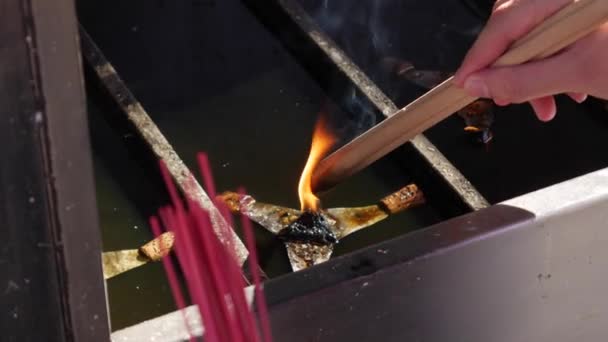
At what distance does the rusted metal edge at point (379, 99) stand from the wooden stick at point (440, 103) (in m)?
0.34

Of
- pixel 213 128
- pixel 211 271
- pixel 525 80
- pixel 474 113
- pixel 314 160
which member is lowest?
pixel 211 271

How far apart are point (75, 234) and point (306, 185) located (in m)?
0.96

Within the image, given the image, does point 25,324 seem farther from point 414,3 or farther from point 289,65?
point 414,3

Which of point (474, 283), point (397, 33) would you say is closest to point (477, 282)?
point (474, 283)

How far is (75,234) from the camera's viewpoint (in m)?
0.83

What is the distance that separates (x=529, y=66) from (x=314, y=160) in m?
0.74

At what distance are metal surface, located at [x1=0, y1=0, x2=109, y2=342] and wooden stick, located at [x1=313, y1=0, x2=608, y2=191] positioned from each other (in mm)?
584

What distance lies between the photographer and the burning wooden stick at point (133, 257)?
1.82 meters

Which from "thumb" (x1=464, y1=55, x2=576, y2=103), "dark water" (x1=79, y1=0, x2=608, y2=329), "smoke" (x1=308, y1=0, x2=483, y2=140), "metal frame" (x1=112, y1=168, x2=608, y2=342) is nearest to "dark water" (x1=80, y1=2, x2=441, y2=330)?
"dark water" (x1=79, y1=0, x2=608, y2=329)

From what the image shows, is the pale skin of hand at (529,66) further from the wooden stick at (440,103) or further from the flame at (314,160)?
the flame at (314,160)

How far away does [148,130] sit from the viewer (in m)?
1.92

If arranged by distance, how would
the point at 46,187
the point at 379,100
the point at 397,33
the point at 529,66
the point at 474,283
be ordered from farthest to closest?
the point at 397,33 → the point at 379,100 → the point at 474,283 → the point at 529,66 → the point at 46,187

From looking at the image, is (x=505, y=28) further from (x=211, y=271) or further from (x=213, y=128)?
(x=213, y=128)

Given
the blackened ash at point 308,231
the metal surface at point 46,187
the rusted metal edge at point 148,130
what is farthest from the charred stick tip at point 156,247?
the metal surface at point 46,187
